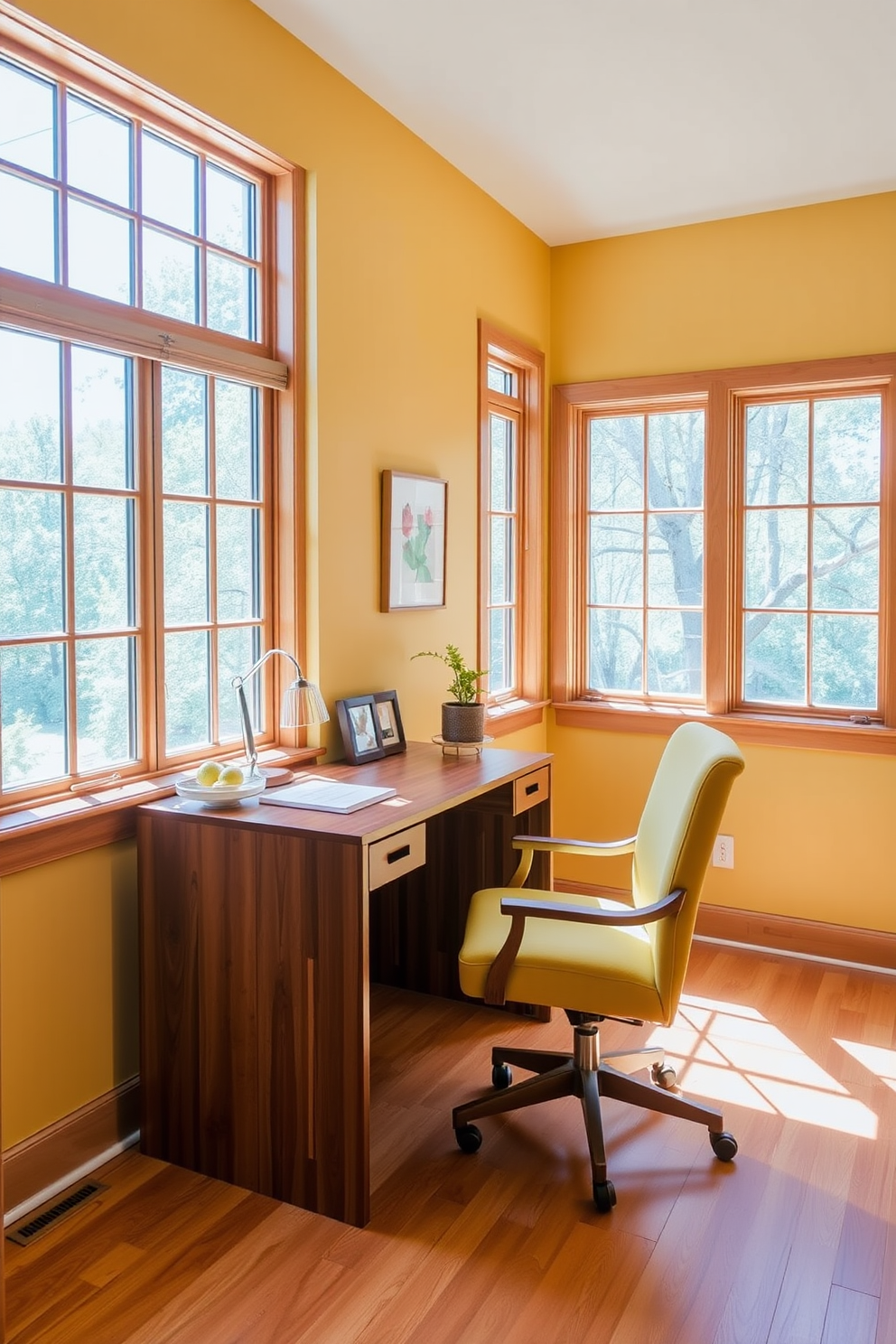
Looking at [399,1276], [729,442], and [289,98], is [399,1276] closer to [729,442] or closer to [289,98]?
[289,98]

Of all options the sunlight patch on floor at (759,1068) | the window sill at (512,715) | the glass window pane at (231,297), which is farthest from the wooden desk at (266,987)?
the window sill at (512,715)

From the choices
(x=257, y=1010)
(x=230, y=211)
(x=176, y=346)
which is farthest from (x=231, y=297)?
(x=257, y=1010)

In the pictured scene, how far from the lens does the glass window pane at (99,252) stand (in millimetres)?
2209

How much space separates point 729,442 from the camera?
3.95 m

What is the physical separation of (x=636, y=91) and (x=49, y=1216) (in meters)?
3.24

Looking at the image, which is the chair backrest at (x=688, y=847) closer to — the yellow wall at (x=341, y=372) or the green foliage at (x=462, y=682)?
the green foliage at (x=462, y=682)

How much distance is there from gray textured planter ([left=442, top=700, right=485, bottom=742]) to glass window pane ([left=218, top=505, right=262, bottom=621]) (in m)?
0.65

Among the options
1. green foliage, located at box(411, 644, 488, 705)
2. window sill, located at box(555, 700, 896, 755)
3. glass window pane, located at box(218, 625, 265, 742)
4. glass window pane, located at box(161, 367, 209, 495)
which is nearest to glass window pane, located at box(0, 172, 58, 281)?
glass window pane, located at box(161, 367, 209, 495)

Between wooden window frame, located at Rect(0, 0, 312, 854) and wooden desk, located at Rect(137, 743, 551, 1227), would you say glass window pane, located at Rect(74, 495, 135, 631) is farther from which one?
wooden desk, located at Rect(137, 743, 551, 1227)

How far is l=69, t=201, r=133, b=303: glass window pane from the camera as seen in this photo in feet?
7.25

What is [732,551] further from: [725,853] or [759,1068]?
[759,1068]

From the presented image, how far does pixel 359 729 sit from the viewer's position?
2.98 metres

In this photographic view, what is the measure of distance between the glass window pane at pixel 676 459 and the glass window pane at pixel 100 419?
2.40 meters

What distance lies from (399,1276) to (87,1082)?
83 cm
